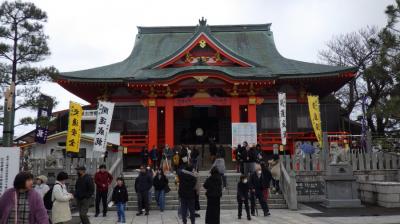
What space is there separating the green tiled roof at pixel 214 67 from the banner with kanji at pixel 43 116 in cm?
176

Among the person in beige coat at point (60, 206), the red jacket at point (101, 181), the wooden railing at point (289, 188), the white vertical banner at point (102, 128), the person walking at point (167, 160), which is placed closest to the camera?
the person in beige coat at point (60, 206)

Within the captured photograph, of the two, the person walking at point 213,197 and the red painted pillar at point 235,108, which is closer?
the person walking at point 213,197

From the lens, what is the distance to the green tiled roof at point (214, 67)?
871 inches

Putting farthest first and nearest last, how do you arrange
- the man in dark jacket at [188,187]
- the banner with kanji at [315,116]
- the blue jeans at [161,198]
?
the banner with kanji at [315,116] → the blue jeans at [161,198] → the man in dark jacket at [188,187]

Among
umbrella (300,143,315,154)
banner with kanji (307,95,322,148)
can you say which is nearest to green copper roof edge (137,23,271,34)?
banner with kanji (307,95,322,148)

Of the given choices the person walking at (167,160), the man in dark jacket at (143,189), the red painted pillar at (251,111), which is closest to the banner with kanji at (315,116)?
the red painted pillar at (251,111)

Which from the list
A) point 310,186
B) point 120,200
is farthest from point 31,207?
point 310,186

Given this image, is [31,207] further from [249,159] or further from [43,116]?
[43,116]

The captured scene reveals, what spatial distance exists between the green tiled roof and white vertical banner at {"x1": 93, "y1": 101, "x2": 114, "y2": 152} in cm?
487

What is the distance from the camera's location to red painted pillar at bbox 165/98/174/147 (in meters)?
22.1

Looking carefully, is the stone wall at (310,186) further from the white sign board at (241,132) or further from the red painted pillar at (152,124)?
the red painted pillar at (152,124)

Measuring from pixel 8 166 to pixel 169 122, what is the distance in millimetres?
15772

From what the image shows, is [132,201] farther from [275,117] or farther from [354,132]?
[354,132]

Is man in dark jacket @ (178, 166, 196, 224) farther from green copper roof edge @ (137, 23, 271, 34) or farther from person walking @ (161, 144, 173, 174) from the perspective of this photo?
green copper roof edge @ (137, 23, 271, 34)
